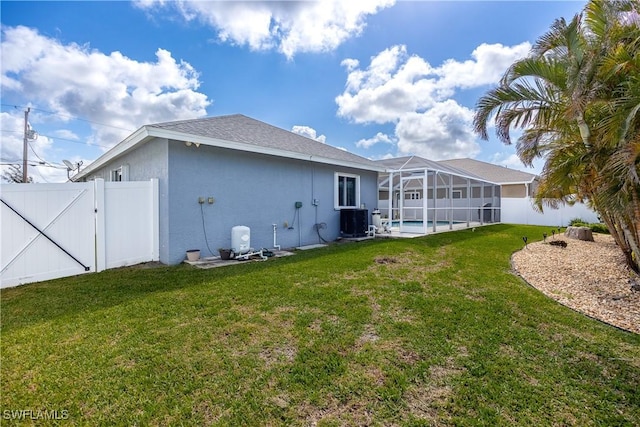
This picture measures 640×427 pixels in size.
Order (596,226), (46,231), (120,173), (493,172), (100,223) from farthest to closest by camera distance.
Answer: (493,172) → (596,226) → (120,173) → (100,223) → (46,231)

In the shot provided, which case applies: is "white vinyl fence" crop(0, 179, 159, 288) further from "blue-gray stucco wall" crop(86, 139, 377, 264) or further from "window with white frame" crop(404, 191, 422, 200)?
"window with white frame" crop(404, 191, 422, 200)

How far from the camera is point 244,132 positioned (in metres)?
9.77

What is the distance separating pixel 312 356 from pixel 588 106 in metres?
6.24

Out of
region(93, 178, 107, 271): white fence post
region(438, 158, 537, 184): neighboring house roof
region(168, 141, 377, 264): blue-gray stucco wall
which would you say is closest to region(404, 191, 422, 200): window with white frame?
region(438, 158, 537, 184): neighboring house roof

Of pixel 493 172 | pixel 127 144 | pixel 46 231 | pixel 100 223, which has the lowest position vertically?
pixel 46 231

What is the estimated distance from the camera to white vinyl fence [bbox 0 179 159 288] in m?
5.86

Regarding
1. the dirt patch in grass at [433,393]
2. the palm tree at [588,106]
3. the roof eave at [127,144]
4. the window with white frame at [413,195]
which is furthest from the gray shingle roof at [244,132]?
the window with white frame at [413,195]

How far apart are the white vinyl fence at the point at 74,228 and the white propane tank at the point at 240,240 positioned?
197 cm

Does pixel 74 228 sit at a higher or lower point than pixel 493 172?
lower

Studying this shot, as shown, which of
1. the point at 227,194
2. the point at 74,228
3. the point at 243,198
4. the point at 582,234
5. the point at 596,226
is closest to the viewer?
the point at 74,228

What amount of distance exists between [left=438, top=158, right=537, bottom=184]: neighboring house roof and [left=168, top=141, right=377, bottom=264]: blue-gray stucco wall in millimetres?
16798

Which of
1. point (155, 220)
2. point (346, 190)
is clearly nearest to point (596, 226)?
point (346, 190)

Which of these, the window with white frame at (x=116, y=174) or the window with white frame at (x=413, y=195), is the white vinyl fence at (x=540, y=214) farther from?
the window with white frame at (x=116, y=174)

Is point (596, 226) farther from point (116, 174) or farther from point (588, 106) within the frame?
point (116, 174)
